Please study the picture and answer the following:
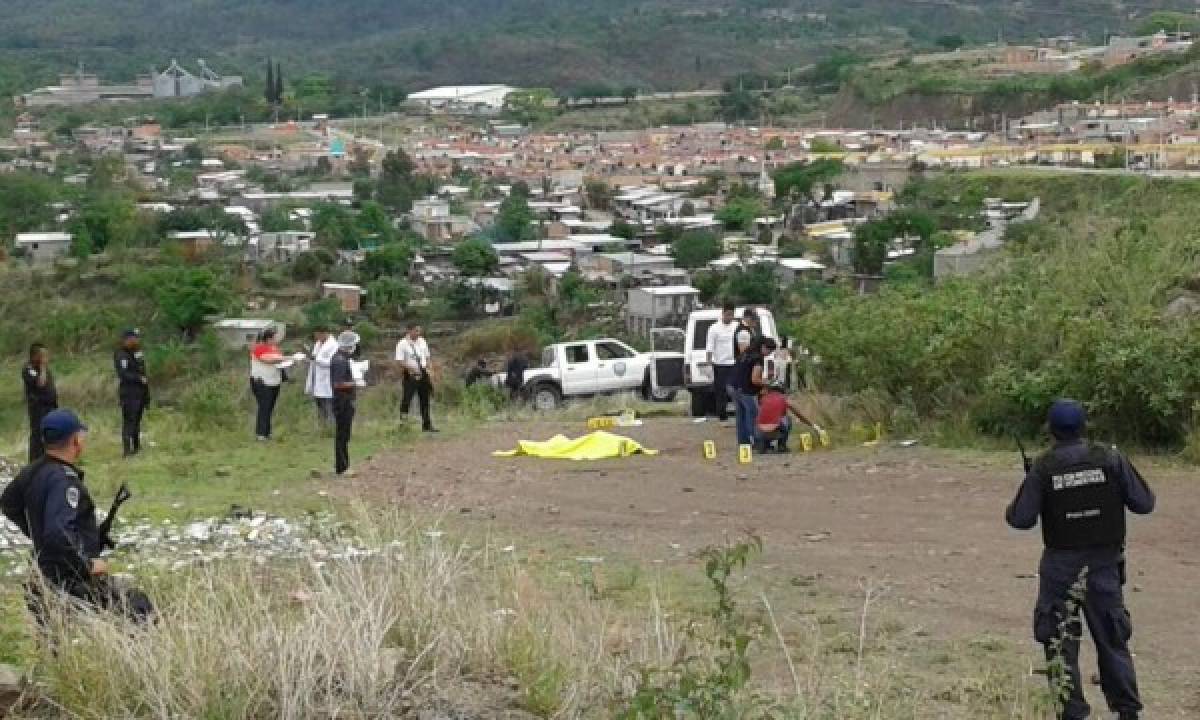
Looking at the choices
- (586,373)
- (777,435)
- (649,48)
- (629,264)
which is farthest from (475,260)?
(649,48)

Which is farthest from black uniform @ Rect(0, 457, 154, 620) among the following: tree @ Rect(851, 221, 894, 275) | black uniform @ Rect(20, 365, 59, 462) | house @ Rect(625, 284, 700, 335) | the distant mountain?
the distant mountain

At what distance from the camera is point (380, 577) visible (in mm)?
6762

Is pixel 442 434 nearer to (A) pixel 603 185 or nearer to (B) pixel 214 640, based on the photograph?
(B) pixel 214 640

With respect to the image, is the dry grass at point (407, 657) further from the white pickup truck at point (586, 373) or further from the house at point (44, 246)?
the house at point (44, 246)

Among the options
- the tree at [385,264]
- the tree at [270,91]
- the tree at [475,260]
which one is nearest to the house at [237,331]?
the tree at [385,264]

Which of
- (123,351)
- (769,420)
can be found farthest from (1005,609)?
(123,351)

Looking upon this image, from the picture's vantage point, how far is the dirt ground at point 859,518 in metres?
8.52

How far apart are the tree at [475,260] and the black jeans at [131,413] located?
39.7 metres

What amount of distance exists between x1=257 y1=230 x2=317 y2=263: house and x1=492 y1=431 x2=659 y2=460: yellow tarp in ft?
153

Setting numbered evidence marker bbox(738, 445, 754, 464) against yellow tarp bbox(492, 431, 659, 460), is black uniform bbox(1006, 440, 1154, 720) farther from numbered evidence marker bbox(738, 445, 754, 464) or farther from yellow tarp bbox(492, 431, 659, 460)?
yellow tarp bbox(492, 431, 659, 460)

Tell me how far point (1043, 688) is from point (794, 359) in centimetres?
1094

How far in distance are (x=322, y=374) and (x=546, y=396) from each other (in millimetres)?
8982

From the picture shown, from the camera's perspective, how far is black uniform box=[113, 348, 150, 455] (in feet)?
53.2

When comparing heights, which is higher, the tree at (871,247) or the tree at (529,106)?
the tree at (529,106)
